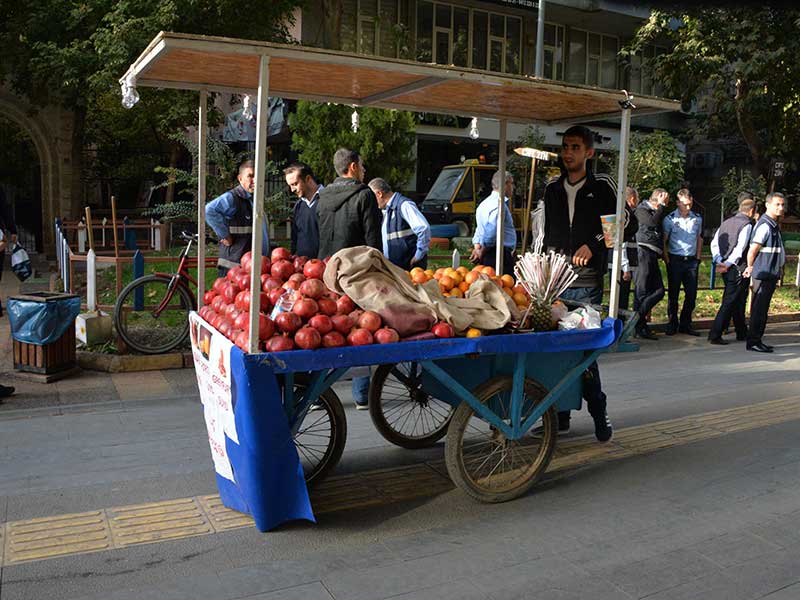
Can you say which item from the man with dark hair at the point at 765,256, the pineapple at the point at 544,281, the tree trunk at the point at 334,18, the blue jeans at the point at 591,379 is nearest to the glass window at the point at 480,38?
the tree trunk at the point at 334,18

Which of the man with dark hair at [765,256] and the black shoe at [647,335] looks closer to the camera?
the man with dark hair at [765,256]

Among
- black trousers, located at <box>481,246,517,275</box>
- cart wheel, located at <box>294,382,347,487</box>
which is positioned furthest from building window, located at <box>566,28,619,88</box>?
cart wheel, located at <box>294,382,347,487</box>

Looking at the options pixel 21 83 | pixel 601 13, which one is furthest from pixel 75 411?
pixel 601 13

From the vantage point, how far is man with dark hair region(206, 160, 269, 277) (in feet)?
23.3

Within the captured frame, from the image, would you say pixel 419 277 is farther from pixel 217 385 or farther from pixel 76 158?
pixel 76 158

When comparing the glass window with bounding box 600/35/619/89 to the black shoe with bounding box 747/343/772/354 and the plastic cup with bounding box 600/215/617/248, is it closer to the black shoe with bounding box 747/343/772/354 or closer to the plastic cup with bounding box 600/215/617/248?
the black shoe with bounding box 747/343/772/354

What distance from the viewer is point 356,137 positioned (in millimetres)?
15758

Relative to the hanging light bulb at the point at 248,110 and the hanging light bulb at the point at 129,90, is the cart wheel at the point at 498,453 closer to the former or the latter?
the hanging light bulb at the point at 248,110

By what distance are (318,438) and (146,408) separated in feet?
7.65

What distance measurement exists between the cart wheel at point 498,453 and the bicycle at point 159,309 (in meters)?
4.66

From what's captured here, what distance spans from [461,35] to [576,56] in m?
6.19

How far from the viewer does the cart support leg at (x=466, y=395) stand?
418 centimetres

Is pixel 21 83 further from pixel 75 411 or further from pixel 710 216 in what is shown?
pixel 710 216

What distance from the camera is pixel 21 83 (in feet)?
58.1
